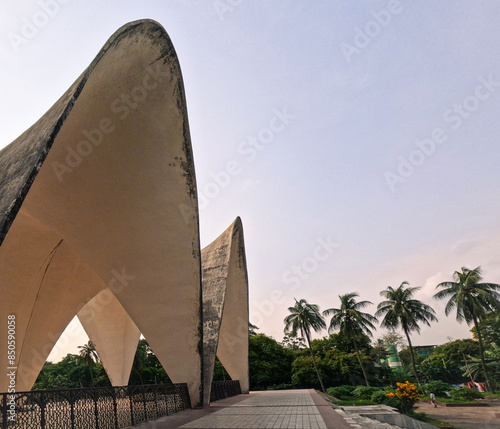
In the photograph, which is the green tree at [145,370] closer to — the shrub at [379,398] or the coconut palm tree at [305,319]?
the coconut palm tree at [305,319]

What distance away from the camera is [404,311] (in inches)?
1278

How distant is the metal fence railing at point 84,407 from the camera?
668 cm

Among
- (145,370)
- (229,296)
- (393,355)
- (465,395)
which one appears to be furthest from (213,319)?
(393,355)

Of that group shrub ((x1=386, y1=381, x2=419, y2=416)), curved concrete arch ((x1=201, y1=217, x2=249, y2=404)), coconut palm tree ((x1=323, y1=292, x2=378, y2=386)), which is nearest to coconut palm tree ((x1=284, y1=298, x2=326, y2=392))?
coconut palm tree ((x1=323, y1=292, x2=378, y2=386))

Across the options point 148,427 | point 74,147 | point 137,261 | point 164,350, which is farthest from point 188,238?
A: point 148,427

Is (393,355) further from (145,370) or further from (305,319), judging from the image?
(145,370)

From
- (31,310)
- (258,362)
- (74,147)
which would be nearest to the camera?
(74,147)

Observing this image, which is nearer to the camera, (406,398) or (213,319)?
(406,398)

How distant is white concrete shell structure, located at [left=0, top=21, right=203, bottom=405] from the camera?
31.2 ft

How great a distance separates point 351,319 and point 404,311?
4604 millimetres

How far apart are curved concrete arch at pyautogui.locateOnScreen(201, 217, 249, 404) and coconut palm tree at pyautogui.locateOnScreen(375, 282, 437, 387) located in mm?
13832

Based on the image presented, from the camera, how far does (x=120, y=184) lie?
11406mm

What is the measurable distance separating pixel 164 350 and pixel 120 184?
578 cm

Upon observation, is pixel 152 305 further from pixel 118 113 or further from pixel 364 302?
pixel 364 302
